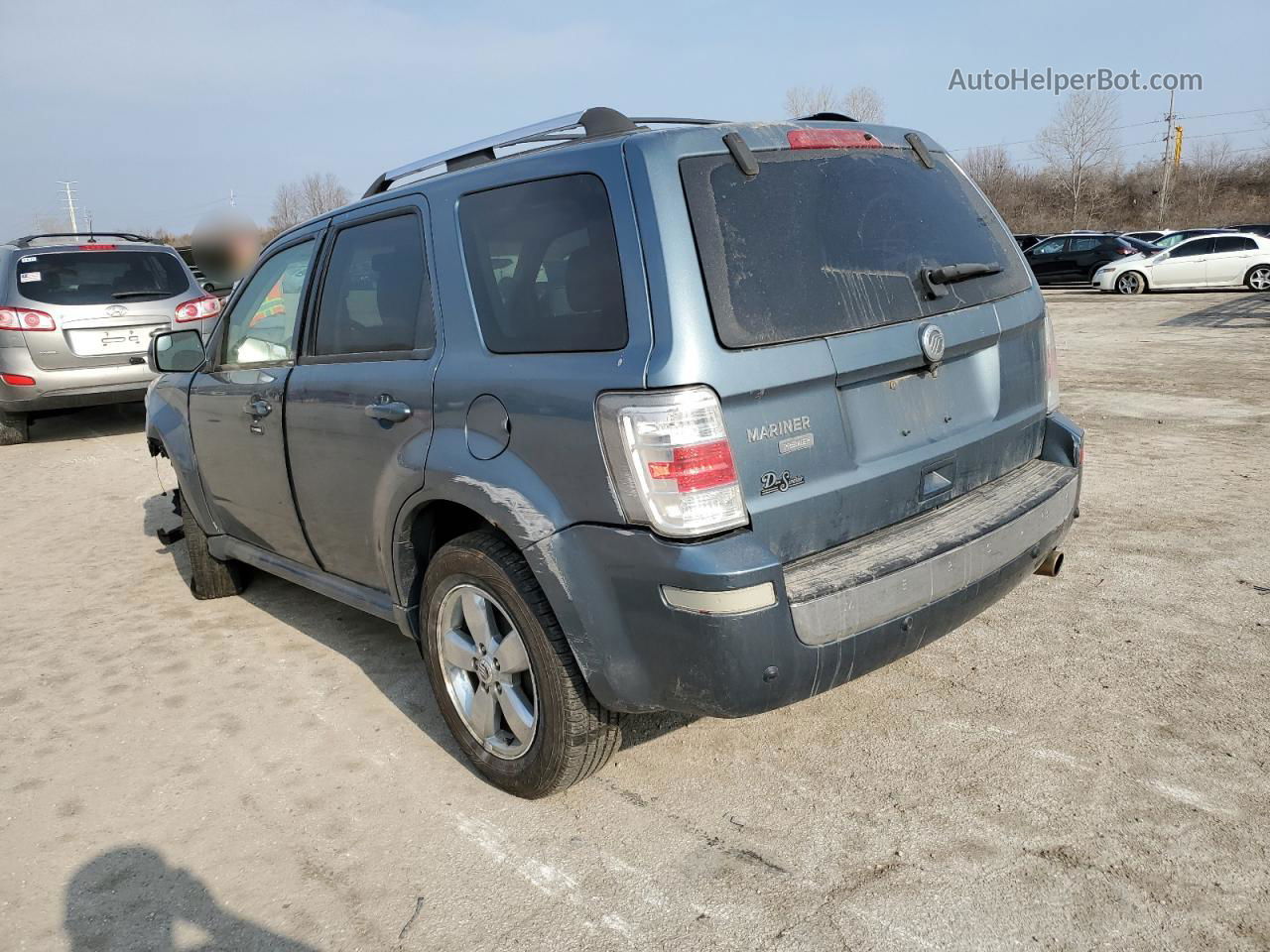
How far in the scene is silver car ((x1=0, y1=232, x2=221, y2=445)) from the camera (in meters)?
9.16

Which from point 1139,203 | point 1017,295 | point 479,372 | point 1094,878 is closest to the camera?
point 1094,878

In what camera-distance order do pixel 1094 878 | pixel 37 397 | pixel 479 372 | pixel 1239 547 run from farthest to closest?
pixel 37 397 < pixel 1239 547 < pixel 479 372 < pixel 1094 878

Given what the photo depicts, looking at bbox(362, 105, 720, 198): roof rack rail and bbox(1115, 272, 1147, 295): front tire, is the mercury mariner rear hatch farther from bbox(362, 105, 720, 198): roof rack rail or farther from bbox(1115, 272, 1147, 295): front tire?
bbox(1115, 272, 1147, 295): front tire

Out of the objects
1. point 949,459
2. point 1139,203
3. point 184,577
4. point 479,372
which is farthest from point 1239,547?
point 1139,203

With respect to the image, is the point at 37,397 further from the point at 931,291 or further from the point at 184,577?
the point at 931,291

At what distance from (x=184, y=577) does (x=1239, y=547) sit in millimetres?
5550

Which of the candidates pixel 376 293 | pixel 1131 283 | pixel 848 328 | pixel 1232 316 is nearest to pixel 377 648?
pixel 376 293

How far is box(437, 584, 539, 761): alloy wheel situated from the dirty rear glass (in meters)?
1.16

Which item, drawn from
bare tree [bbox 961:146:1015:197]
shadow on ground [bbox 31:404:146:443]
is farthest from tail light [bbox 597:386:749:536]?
bare tree [bbox 961:146:1015:197]

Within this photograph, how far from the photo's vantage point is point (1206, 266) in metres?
21.1

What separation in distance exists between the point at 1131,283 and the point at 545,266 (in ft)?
74.1

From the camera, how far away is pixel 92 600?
526 centimetres

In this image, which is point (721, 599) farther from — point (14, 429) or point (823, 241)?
point (14, 429)

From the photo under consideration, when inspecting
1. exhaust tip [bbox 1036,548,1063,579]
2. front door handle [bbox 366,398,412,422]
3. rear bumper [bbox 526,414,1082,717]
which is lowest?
exhaust tip [bbox 1036,548,1063,579]
